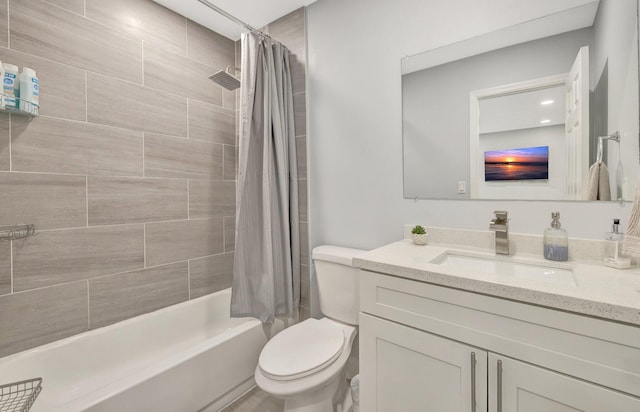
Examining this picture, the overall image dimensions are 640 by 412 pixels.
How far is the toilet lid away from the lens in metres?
1.28

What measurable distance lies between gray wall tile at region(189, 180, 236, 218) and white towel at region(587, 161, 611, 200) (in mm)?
2202

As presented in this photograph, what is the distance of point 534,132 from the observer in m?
1.27

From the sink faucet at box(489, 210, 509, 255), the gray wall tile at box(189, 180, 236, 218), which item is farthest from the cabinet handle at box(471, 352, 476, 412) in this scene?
the gray wall tile at box(189, 180, 236, 218)

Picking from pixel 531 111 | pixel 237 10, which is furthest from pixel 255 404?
pixel 237 10

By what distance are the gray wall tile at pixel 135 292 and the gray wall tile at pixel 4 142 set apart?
0.72 meters

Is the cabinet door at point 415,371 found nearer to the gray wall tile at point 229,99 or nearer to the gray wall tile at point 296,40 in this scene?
the gray wall tile at point 296,40

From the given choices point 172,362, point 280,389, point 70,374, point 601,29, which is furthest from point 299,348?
point 601,29

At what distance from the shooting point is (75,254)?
160 cm

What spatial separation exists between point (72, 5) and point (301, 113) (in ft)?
4.53

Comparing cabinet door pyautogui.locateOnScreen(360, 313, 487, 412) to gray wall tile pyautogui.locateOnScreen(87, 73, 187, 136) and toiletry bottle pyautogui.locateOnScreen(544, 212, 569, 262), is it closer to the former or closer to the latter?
toiletry bottle pyautogui.locateOnScreen(544, 212, 569, 262)

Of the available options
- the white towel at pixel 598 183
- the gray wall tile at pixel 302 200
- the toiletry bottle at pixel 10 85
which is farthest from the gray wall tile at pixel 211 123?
the white towel at pixel 598 183

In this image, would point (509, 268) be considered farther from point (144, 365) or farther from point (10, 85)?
point (10, 85)

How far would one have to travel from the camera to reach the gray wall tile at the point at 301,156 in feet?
6.75

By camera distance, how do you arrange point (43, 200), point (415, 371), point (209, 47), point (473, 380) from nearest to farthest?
point (473, 380)
point (415, 371)
point (43, 200)
point (209, 47)
